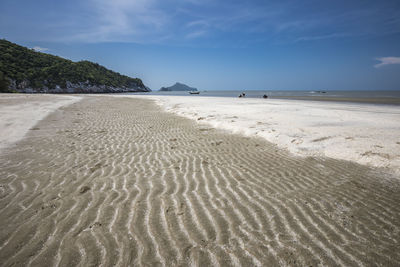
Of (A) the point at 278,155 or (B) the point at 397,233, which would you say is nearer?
(B) the point at 397,233

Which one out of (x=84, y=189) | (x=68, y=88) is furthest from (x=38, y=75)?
(x=84, y=189)

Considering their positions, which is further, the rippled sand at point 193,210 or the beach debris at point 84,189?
the beach debris at point 84,189

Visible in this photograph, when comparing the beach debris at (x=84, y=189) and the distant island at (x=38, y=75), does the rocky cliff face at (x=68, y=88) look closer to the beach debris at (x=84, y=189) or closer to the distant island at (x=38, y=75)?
the distant island at (x=38, y=75)

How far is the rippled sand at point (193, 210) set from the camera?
2379 millimetres

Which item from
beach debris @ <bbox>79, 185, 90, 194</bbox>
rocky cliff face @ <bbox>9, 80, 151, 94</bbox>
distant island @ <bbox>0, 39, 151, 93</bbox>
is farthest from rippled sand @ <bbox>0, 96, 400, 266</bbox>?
rocky cliff face @ <bbox>9, 80, 151, 94</bbox>

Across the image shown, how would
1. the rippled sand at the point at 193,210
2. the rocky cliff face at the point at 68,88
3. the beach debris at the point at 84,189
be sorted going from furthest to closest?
1. the rocky cliff face at the point at 68,88
2. the beach debris at the point at 84,189
3. the rippled sand at the point at 193,210

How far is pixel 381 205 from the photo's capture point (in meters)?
3.46

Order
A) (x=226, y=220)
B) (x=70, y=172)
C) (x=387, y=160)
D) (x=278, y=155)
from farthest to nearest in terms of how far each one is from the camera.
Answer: (x=278, y=155)
(x=387, y=160)
(x=70, y=172)
(x=226, y=220)

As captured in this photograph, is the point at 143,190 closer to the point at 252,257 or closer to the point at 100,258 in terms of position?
the point at 100,258

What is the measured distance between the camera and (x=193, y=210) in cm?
328

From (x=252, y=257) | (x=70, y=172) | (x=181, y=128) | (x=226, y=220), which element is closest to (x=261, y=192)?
(x=226, y=220)

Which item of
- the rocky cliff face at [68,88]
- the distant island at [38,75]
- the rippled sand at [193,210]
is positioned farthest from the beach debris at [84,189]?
the rocky cliff face at [68,88]

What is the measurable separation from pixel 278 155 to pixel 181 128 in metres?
5.56

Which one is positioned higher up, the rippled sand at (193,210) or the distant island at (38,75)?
the distant island at (38,75)
